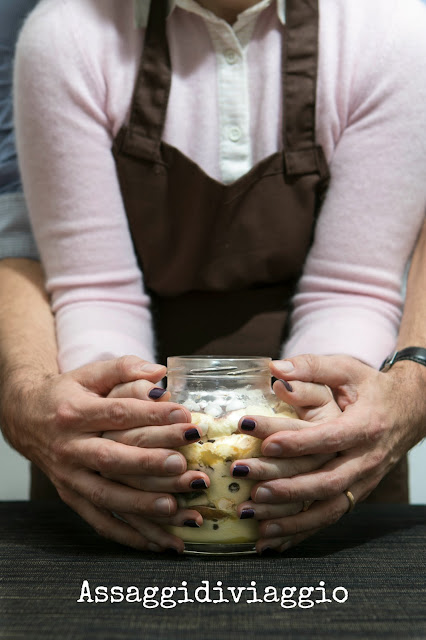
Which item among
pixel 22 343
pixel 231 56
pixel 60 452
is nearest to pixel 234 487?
pixel 60 452

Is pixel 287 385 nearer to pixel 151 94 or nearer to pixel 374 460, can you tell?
pixel 374 460

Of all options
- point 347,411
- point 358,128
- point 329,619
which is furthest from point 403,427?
point 358,128

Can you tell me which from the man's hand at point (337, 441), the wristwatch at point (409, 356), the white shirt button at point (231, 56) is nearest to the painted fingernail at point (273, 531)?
the man's hand at point (337, 441)

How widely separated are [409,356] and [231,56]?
0.56 metres

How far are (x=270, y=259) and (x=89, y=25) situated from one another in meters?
0.47

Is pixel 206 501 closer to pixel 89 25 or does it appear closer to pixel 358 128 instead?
pixel 358 128

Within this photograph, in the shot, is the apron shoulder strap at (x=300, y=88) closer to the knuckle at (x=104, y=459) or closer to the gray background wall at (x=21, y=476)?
the knuckle at (x=104, y=459)

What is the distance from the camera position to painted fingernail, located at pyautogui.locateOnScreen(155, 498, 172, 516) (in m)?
0.83

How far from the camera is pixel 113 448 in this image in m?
0.87

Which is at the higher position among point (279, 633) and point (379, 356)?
point (279, 633)

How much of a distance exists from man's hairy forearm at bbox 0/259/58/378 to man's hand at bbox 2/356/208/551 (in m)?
0.13

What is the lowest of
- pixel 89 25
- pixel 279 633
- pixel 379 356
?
pixel 379 356

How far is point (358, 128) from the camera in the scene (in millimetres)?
1199

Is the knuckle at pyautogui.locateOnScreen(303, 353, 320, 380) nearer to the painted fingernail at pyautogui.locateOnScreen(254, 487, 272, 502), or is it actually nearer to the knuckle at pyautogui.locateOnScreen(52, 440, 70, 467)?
the painted fingernail at pyautogui.locateOnScreen(254, 487, 272, 502)
